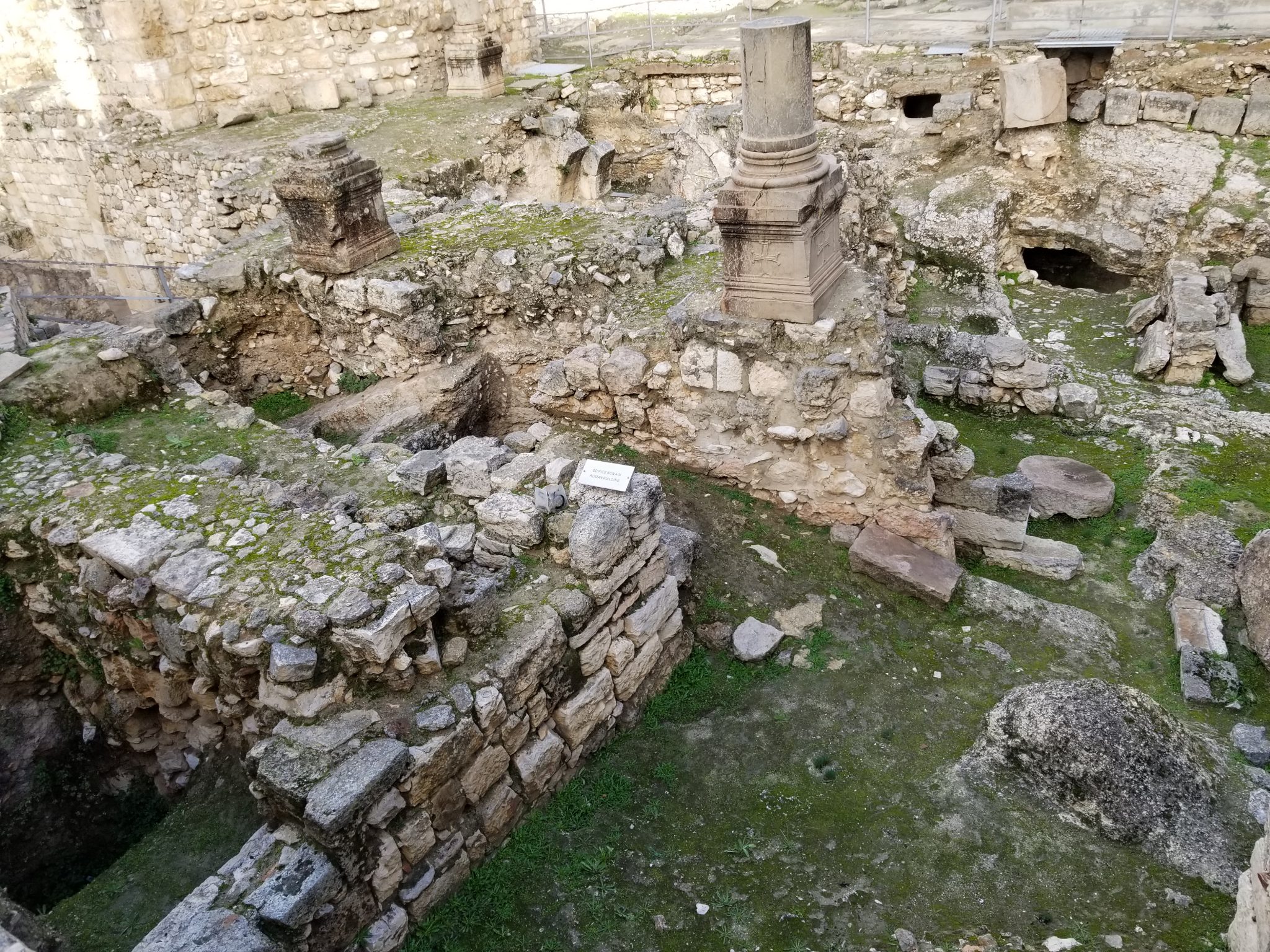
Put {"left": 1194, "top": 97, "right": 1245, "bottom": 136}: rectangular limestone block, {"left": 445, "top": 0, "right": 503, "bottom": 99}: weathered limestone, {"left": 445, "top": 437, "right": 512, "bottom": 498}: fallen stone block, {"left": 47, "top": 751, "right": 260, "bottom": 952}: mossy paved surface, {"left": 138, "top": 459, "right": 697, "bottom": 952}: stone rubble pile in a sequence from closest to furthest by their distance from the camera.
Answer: {"left": 138, "top": 459, "right": 697, "bottom": 952}: stone rubble pile → {"left": 47, "top": 751, "right": 260, "bottom": 952}: mossy paved surface → {"left": 445, "top": 437, "right": 512, "bottom": 498}: fallen stone block → {"left": 1194, "top": 97, "right": 1245, "bottom": 136}: rectangular limestone block → {"left": 445, "top": 0, "right": 503, "bottom": 99}: weathered limestone

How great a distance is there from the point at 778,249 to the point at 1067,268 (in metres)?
7.88

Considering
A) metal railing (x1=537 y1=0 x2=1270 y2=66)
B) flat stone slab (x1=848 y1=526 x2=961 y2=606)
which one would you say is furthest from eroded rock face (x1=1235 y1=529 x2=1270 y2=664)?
metal railing (x1=537 y1=0 x2=1270 y2=66)

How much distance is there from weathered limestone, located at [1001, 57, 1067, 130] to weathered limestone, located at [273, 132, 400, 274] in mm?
8119

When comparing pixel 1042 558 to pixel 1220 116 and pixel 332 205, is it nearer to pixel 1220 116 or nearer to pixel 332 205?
pixel 332 205

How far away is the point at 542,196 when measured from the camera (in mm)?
12852

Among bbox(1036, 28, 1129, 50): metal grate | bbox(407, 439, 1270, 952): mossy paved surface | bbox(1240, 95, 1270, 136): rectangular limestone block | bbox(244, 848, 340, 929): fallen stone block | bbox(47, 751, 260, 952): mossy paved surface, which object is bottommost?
bbox(407, 439, 1270, 952): mossy paved surface

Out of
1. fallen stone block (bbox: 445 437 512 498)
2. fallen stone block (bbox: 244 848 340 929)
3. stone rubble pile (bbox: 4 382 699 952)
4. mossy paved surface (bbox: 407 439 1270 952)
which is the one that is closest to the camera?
fallen stone block (bbox: 244 848 340 929)

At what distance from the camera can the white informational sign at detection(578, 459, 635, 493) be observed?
Result: 454cm

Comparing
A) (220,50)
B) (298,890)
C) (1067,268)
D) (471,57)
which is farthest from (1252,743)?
(220,50)

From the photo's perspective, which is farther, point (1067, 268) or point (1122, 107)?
point (1067, 268)

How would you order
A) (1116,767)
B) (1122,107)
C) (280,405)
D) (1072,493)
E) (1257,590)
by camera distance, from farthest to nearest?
(1122,107) → (280,405) → (1072,493) → (1257,590) → (1116,767)

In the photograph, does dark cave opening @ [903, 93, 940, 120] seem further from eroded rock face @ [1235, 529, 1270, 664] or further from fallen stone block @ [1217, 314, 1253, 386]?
eroded rock face @ [1235, 529, 1270, 664]

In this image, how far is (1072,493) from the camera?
668 centimetres

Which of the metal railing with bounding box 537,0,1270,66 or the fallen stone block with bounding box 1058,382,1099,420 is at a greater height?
the metal railing with bounding box 537,0,1270,66
